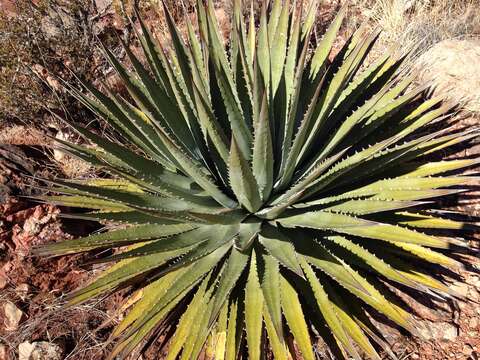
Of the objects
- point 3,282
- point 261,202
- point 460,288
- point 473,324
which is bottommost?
point 473,324

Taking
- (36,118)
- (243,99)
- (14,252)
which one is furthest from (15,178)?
(243,99)

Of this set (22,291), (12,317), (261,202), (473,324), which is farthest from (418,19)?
(12,317)

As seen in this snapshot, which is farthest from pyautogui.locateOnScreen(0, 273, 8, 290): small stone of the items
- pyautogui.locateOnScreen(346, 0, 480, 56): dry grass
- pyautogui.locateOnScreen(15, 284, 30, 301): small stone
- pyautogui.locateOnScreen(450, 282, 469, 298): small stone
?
pyautogui.locateOnScreen(346, 0, 480, 56): dry grass

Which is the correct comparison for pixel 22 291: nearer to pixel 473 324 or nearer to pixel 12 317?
pixel 12 317

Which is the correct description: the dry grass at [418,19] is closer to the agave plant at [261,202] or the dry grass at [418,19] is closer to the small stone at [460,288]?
the agave plant at [261,202]

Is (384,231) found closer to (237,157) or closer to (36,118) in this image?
(237,157)

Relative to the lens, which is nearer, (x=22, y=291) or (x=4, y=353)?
(x=4, y=353)

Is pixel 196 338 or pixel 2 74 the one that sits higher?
pixel 2 74

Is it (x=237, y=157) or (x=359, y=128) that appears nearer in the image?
(x=237, y=157)
